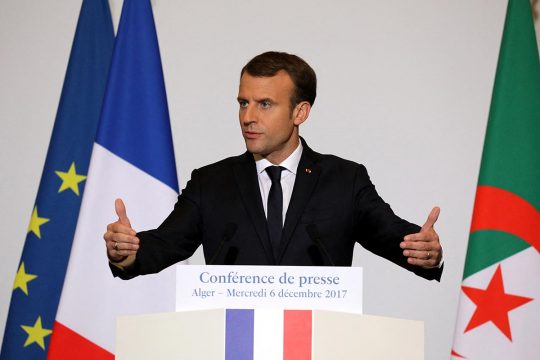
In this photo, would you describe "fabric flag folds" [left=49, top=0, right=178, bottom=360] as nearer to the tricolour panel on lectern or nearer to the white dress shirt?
the white dress shirt

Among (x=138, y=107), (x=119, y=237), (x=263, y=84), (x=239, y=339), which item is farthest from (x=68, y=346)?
(x=239, y=339)

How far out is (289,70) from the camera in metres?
2.83

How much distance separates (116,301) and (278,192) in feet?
3.47

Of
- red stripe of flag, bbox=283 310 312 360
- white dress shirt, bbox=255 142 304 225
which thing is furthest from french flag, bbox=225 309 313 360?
white dress shirt, bbox=255 142 304 225

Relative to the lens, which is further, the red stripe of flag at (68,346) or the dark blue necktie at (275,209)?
the red stripe of flag at (68,346)

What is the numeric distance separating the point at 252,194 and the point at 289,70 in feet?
1.62

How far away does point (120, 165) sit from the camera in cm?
348

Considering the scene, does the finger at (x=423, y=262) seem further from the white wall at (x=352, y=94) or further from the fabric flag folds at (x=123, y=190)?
the white wall at (x=352, y=94)

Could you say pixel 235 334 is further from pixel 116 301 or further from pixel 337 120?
pixel 337 120

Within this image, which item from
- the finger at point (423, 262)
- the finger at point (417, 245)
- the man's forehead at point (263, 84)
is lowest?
the finger at point (423, 262)

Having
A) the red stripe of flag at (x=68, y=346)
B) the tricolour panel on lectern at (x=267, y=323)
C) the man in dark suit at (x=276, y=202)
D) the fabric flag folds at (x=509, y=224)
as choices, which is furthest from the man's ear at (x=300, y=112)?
the red stripe of flag at (x=68, y=346)

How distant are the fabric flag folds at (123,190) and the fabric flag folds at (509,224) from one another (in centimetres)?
132

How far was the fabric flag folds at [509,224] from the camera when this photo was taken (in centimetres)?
316

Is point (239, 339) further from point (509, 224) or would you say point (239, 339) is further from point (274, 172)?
point (509, 224)
